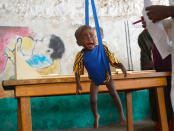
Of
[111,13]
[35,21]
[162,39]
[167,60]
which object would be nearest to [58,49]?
[35,21]

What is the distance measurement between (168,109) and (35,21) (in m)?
2.06

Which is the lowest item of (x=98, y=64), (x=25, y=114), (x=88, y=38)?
(x=25, y=114)

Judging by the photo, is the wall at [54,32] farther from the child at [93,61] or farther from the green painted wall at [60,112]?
the child at [93,61]

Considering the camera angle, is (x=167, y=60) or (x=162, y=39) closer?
(x=162, y=39)

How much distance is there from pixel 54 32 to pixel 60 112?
1121mm

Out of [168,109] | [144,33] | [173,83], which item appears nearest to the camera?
[173,83]

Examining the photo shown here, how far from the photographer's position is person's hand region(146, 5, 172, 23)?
3.59 feet

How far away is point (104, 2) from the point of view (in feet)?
11.9

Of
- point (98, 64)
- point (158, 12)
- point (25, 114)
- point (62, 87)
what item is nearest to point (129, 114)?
point (62, 87)

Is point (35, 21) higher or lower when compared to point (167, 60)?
higher

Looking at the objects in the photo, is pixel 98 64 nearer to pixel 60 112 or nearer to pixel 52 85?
pixel 52 85

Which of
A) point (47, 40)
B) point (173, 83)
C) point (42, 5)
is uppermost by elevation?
point (42, 5)

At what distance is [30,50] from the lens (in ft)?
10.4

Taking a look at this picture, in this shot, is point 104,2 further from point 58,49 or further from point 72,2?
point 58,49
